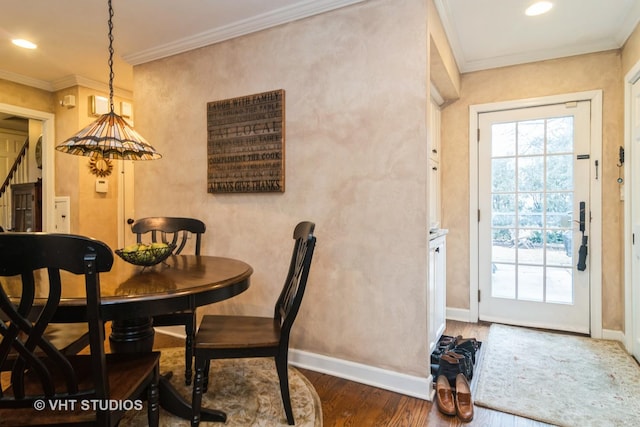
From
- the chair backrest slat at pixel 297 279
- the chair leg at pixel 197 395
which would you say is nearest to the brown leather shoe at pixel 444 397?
the chair backrest slat at pixel 297 279

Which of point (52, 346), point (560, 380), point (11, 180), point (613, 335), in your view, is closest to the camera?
point (52, 346)

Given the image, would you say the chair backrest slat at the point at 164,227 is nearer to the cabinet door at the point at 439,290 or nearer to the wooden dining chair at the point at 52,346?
the wooden dining chair at the point at 52,346

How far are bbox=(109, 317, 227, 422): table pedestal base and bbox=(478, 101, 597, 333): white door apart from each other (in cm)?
269

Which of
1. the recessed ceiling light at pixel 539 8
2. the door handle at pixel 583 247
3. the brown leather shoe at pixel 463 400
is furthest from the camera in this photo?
the door handle at pixel 583 247

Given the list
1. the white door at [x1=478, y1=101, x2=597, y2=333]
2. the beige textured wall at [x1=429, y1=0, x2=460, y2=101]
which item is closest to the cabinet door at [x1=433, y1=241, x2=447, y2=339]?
the white door at [x1=478, y1=101, x2=597, y2=333]

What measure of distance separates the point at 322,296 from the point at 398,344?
1.86 ft

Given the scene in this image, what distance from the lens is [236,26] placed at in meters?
2.61

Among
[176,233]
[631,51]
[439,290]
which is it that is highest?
[631,51]

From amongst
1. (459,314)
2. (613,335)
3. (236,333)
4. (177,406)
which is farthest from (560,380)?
(177,406)

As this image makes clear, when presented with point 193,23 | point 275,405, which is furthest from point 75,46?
point 275,405

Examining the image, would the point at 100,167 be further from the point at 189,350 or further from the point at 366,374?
the point at 366,374

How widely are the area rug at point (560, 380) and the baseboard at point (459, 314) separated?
40cm

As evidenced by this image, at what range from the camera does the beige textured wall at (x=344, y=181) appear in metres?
2.06

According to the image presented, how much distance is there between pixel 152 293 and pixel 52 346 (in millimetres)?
329
